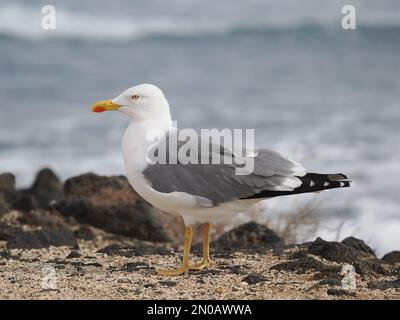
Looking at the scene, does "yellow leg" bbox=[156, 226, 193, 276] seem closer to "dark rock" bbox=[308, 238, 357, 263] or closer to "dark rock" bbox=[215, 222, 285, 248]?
"dark rock" bbox=[308, 238, 357, 263]

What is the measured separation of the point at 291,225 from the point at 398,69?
542 inches

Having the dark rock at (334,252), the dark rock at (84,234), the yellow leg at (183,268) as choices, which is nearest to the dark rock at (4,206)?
the dark rock at (84,234)

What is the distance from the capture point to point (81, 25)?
2700 centimetres

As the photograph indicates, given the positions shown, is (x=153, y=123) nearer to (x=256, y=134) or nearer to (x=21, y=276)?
(x=21, y=276)

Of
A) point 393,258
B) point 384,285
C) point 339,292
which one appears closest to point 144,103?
point 339,292

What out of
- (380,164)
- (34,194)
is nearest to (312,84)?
(380,164)

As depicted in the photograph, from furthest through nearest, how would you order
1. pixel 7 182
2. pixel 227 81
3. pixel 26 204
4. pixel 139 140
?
1. pixel 227 81
2. pixel 7 182
3. pixel 26 204
4. pixel 139 140

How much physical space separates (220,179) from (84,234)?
261 centimetres

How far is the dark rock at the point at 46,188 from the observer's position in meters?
10.1

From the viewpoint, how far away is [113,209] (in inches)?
354

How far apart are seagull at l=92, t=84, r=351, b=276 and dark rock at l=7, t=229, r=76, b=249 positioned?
149cm

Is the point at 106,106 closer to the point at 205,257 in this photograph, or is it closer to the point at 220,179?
the point at 220,179

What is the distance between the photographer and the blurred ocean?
47.8ft

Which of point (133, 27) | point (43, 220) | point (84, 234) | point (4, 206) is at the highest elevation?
point (133, 27)
